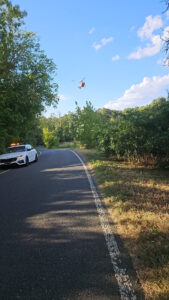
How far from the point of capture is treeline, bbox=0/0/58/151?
20.2 meters

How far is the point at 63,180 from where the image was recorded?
10289 millimetres

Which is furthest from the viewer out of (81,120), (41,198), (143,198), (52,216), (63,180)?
(81,120)

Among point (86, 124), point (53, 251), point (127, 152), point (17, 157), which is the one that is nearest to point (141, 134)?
point (127, 152)

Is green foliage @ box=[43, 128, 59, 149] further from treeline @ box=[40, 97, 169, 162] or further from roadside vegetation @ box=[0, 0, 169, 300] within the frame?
treeline @ box=[40, 97, 169, 162]

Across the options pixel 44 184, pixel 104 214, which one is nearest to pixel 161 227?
pixel 104 214

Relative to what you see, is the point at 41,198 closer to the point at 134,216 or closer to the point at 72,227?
the point at 72,227

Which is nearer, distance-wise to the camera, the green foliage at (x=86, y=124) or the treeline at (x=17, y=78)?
the treeline at (x=17, y=78)

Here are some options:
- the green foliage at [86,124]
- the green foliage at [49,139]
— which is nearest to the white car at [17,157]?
the green foliage at [86,124]

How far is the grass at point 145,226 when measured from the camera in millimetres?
3246

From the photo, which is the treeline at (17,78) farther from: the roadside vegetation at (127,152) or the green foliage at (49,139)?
the green foliage at (49,139)

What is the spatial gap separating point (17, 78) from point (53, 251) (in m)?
19.2

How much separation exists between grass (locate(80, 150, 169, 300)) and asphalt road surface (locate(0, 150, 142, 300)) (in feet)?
1.16

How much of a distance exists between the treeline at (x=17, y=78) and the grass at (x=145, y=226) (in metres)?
14.4

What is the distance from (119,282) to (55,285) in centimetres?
76
